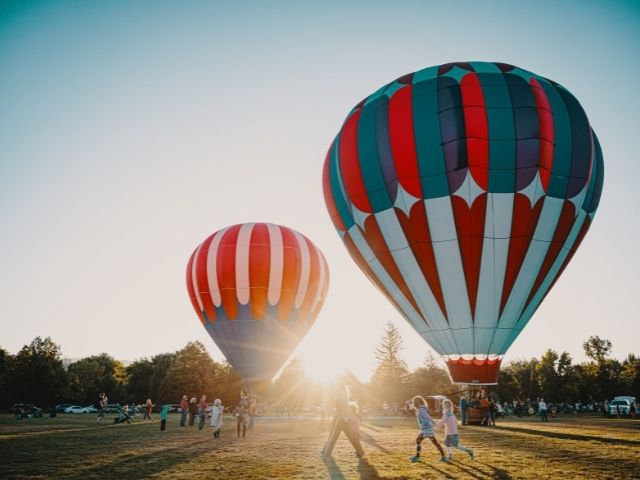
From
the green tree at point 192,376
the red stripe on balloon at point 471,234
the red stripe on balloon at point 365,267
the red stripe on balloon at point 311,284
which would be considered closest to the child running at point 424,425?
the red stripe on balloon at point 471,234

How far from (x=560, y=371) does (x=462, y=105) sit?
58.0m

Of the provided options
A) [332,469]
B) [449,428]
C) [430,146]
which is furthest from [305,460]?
[430,146]

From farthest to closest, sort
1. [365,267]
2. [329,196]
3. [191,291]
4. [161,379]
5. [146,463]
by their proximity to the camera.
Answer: [161,379] → [191,291] → [329,196] → [365,267] → [146,463]

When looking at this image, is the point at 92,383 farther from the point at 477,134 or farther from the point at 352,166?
the point at 477,134

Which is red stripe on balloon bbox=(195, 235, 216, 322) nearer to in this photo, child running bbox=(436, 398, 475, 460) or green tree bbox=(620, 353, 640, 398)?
child running bbox=(436, 398, 475, 460)

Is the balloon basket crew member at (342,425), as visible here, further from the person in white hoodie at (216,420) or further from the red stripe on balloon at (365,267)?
the person in white hoodie at (216,420)

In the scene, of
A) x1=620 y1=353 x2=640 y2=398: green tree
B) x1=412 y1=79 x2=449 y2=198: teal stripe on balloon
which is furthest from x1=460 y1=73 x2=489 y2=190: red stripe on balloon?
x1=620 y1=353 x2=640 y2=398: green tree

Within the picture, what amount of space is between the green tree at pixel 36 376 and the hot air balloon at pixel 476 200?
182 ft

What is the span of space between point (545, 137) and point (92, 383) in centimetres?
6680

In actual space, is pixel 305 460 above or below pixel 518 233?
below

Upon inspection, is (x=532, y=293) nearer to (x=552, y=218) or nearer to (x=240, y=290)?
(x=552, y=218)

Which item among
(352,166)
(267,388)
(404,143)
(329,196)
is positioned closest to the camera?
(404,143)

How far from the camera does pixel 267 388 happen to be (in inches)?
2010

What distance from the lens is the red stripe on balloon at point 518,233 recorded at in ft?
41.9
